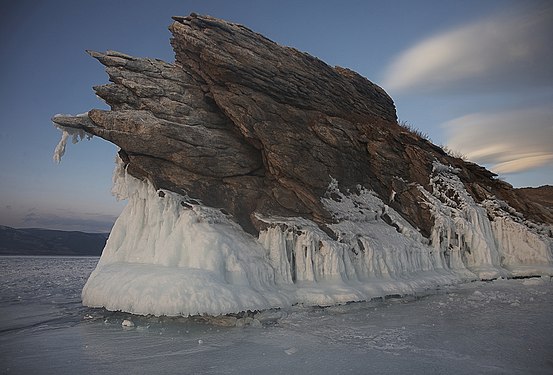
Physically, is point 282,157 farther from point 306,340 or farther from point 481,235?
point 481,235

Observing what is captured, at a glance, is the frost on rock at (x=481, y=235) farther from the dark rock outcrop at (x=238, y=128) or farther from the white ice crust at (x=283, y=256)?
the dark rock outcrop at (x=238, y=128)

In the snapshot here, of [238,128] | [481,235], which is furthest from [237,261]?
[481,235]

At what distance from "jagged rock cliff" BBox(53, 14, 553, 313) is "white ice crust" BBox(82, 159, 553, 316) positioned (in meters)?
0.12

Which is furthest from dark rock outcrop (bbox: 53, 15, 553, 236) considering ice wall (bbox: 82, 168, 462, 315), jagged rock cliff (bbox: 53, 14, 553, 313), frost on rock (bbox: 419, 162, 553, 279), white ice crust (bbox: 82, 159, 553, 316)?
frost on rock (bbox: 419, 162, 553, 279)

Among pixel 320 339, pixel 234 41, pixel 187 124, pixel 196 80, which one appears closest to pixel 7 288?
pixel 187 124

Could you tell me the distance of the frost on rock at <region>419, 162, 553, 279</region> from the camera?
20594mm

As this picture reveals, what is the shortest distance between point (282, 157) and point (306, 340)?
32.0 ft

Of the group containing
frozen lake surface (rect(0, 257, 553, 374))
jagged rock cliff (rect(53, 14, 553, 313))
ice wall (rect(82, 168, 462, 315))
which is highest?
jagged rock cliff (rect(53, 14, 553, 313))

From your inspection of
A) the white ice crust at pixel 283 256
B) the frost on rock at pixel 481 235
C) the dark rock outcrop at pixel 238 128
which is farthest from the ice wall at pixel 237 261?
the frost on rock at pixel 481 235

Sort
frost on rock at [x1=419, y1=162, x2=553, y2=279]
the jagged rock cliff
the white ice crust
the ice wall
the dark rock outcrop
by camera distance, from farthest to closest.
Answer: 1. frost on rock at [x1=419, y1=162, x2=553, y2=279]
2. the dark rock outcrop
3. the jagged rock cliff
4. the white ice crust
5. the ice wall

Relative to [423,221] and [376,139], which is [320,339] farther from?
[376,139]

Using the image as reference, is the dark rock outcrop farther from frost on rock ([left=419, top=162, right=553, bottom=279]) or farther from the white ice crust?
frost on rock ([left=419, top=162, right=553, bottom=279])

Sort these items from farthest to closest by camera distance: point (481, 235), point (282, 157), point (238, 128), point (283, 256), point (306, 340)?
point (481, 235), point (238, 128), point (282, 157), point (283, 256), point (306, 340)

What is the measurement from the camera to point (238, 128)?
18.0 metres
